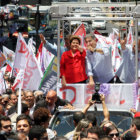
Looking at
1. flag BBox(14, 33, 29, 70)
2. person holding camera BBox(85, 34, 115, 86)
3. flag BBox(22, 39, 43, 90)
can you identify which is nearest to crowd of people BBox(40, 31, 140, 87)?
person holding camera BBox(85, 34, 115, 86)

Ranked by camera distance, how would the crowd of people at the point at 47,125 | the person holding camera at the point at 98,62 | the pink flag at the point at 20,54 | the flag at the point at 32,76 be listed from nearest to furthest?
the crowd of people at the point at 47,125 → the person holding camera at the point at 98,62 → the flag at the point at 32,76 → the pink flag at the point at 20,54

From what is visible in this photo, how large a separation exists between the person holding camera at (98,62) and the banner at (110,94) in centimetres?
41

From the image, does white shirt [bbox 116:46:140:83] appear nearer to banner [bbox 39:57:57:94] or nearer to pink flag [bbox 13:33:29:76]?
banner [bbox 39:57:57:94]

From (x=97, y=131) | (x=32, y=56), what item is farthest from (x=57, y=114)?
(x=32, y=56)

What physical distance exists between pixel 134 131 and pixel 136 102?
2489 millimetres

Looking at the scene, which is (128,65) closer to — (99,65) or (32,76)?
(99,65)

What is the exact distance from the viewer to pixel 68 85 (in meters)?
10.0

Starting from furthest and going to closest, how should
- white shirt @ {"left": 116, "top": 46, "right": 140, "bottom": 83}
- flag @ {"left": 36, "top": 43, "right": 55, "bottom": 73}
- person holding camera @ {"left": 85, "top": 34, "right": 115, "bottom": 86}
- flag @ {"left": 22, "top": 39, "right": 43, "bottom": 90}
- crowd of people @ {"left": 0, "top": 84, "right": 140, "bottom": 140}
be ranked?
flag @ {"left": 36, "top": 43, "right": 55, "bottom": 73} < flag @ {"left": 22, "top": 39, "right": 43, "bottom": 90} < white shirt @ {"left": 116, "top": 46, "right": 140, "bottom": 83} < person holding camera @ {"left": 85, "top": 34, "right": 115, "bottom": 86} < crowd of people @ {"left": 0, "top": 84, "right": 140, "bottom": 140}

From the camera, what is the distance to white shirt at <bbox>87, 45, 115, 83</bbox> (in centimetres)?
1044

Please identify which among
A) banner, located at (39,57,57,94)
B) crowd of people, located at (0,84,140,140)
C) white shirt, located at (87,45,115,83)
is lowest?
crowd of people, located at (0,84,140,140)

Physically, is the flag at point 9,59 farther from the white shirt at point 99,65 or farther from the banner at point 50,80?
the white shirt at point 99,65

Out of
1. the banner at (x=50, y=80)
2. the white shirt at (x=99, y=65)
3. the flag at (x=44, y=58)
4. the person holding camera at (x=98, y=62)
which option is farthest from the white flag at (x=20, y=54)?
the white shirt at (x=99, y=65)

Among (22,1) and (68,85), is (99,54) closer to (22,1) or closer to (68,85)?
(68,85)

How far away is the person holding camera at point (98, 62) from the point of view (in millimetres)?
10430
